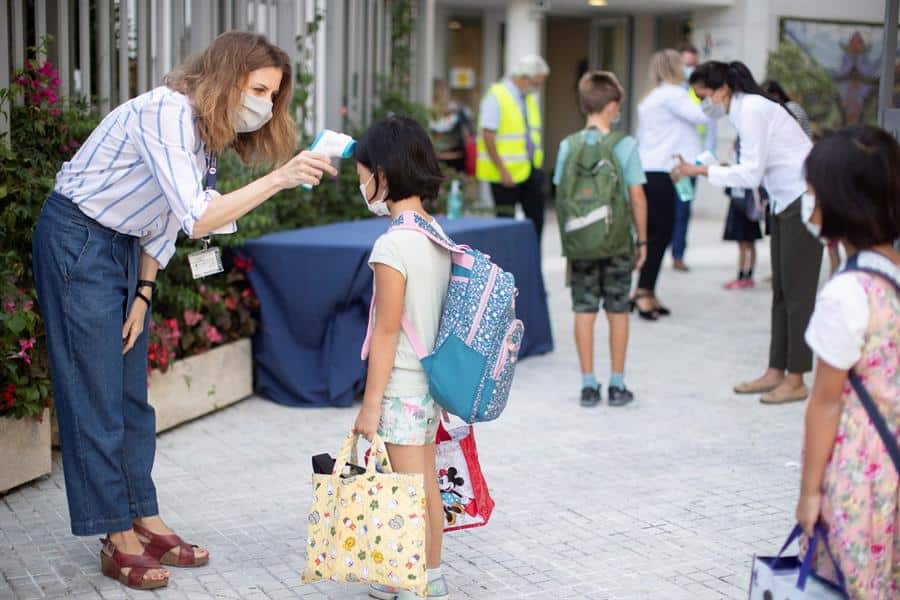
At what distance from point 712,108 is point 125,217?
3880mm

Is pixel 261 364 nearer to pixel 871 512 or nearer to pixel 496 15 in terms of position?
pixel 871 512

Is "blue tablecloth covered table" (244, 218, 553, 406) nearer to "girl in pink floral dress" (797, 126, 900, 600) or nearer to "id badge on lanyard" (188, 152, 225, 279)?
"id badge on lanyard" (188, 152, 225, 279)

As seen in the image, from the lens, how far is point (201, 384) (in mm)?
5957

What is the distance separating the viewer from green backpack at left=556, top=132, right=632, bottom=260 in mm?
6121

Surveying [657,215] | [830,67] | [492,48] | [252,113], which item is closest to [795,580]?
[252,113]

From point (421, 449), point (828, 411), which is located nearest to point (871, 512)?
point (828, 411)

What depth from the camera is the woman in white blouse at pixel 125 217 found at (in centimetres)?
349

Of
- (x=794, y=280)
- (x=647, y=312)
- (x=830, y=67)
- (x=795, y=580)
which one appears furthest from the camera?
(x=830, y=67)

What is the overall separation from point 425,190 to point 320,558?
42.7 inches

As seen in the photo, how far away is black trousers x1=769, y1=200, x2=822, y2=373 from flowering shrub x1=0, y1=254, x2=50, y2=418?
3.68 meters

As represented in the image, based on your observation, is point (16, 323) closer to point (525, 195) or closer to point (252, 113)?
point (252, 113)

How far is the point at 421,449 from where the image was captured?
3.52m

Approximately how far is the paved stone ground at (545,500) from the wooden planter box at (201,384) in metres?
0.09

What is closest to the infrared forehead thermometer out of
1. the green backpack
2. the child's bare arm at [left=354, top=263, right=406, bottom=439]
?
the child's bare arm at [left=354, top=263, right=406, bottom=439]
